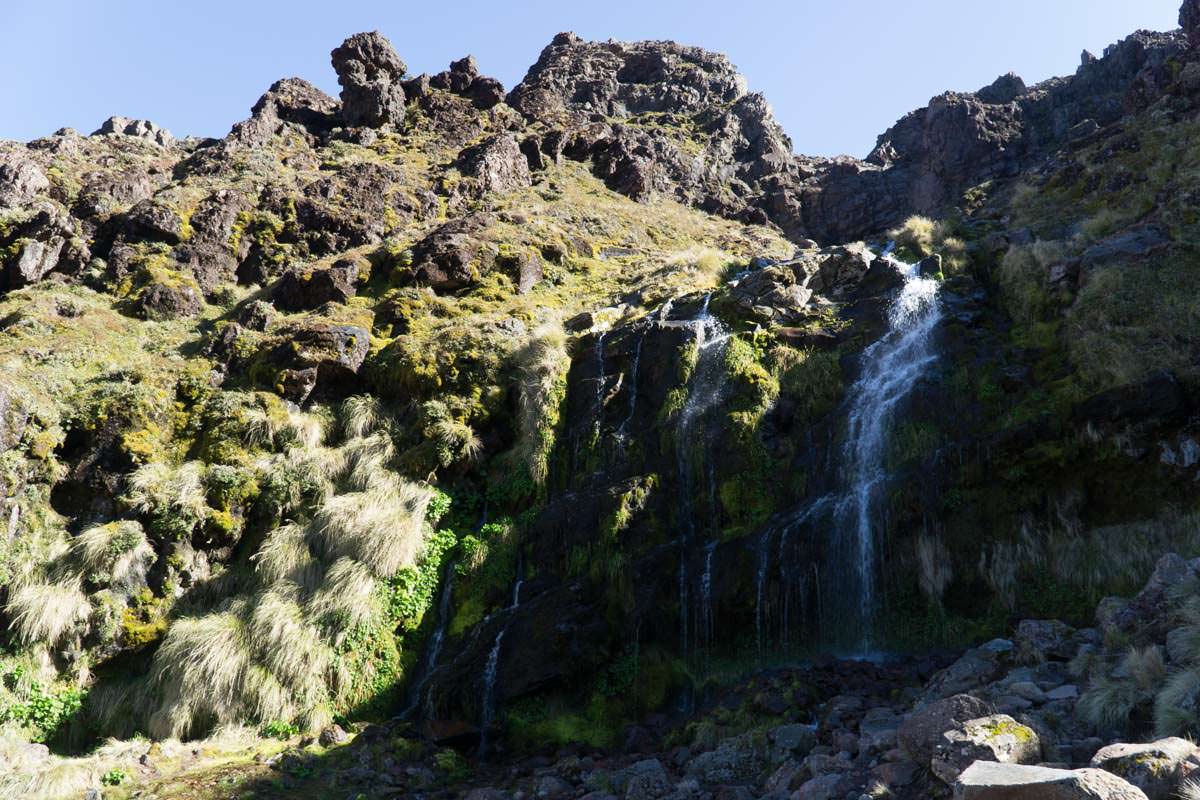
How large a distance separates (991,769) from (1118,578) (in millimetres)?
6391

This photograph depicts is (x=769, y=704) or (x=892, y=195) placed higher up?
(x=892, y=195)

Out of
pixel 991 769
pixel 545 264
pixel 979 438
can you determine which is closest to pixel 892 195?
pixel 545 264

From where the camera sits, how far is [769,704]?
8555mm

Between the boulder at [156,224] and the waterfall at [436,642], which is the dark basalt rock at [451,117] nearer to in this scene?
the boulder at [156,224]

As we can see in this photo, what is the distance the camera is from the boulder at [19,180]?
26323 mm

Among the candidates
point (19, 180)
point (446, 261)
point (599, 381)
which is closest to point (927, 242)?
point (599, 381)

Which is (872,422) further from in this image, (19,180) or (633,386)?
(19,180)

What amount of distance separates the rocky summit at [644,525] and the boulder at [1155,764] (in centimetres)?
2

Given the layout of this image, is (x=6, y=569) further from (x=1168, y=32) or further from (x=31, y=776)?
(x=1168, y=32)

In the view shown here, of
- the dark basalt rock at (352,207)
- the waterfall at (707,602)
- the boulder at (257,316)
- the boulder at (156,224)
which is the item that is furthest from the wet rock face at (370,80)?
the waterfall at (707,602)

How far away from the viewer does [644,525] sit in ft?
39.7

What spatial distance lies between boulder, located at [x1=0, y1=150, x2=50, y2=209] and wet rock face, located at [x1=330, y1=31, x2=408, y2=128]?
13993mm

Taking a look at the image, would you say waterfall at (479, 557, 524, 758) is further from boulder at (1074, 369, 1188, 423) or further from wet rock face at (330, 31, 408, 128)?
wet rock face at (330, 31, 408, 128)

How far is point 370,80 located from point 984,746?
4205 centimetres
